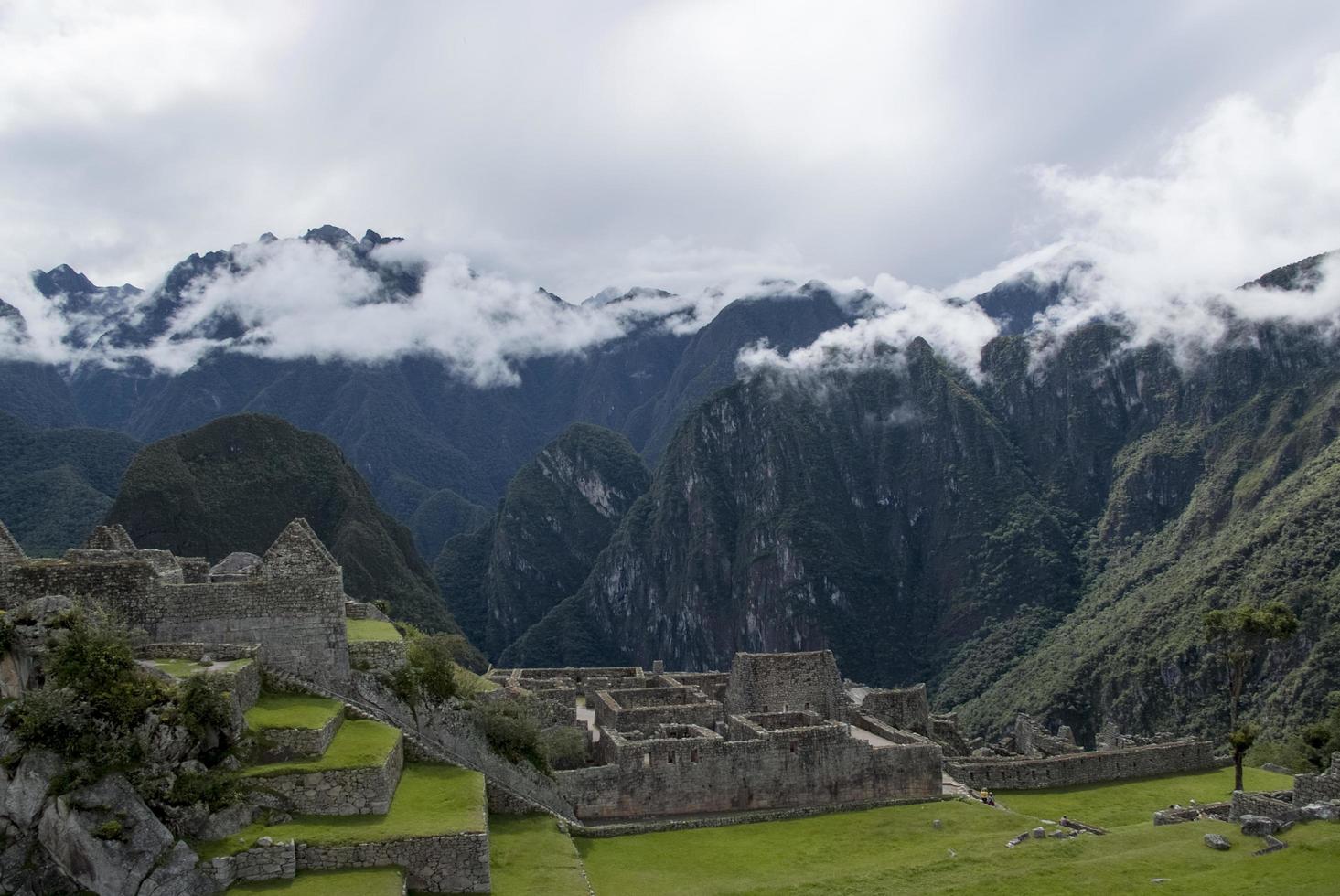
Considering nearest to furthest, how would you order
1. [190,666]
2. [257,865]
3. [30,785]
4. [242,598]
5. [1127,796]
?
[257,865], [30,785], [190,666], [242,598], [1127,796]

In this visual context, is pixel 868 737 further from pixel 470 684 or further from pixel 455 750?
pixel 455 750

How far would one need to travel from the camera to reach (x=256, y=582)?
928 inches

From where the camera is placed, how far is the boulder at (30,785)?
17.0 meters

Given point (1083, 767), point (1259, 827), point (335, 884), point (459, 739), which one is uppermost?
point (459, 739)

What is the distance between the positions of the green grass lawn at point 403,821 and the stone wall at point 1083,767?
18.1 meters

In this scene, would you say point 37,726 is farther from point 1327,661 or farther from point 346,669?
point 1327,661

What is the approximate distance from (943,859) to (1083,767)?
13.1 metres

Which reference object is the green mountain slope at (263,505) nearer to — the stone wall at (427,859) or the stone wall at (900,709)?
the stone wall at (900,709)

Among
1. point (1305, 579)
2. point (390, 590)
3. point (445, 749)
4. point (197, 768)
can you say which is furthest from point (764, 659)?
point (1305, 579)

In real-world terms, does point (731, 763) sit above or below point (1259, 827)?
above

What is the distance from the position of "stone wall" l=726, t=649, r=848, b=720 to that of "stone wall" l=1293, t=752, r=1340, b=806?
16117mm

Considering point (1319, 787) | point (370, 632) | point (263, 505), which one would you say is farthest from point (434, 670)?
point (263, 505)

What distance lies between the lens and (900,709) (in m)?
37.6

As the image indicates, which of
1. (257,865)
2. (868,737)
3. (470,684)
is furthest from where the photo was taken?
(868,737)
